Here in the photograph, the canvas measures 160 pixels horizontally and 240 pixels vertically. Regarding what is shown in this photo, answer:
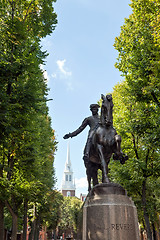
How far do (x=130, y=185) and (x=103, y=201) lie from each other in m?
13.2

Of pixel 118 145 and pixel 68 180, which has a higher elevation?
pixel 68 180

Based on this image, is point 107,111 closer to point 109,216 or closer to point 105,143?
point 105,143

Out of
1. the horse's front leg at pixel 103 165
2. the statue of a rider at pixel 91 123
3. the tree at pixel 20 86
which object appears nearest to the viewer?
the horse's front leg at pixel 103 165

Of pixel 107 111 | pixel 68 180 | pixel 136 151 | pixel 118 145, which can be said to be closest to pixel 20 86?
pixel 107 111

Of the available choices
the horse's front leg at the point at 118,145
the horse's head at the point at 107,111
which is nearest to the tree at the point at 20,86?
the horse's head at the point at 107,111

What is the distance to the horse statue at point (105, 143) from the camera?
20.7 feet

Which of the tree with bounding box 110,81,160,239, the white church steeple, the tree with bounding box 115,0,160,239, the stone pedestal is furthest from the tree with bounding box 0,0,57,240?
the white church steeple

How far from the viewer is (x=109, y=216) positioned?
513 cm

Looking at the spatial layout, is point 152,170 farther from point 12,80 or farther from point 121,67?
point 12,80

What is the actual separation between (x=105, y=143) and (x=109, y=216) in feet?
6.61

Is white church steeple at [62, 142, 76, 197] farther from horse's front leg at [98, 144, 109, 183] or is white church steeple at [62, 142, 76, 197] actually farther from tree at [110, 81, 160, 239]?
horse's front leg at [98, 144, 109, 183]

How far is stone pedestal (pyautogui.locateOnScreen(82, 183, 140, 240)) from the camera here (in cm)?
502

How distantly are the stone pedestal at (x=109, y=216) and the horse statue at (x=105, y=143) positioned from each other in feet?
2.65

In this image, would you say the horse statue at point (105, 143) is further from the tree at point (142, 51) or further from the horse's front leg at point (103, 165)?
the tree at point (142, 51)
